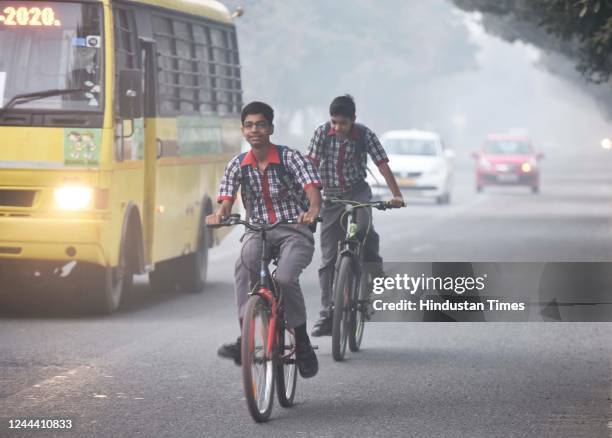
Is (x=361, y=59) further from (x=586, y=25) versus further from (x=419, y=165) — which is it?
(x=586, y=25)

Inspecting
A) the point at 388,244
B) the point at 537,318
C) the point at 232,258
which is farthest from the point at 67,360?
the point at 388,244

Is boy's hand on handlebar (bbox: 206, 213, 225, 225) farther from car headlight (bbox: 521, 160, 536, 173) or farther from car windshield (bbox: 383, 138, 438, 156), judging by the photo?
car headlight (bbox: 521, 160, 536, 173)

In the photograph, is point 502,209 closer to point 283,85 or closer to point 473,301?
point 473,301

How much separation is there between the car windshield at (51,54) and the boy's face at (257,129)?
4.90 metres

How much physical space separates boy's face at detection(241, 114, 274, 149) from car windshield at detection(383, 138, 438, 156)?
31195 mm

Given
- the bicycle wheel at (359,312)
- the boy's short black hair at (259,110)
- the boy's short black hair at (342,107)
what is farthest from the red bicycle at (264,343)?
the boy's short black hair at (342,107)

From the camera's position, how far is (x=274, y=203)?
29.8 ft

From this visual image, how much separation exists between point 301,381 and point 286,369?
Result: 104 cm

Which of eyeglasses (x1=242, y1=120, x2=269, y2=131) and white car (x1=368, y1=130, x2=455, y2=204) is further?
white car (x1=368, y1=130, x2=455, y2=204)

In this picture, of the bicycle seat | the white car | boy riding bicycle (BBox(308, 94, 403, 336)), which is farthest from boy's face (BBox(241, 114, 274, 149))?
the white car

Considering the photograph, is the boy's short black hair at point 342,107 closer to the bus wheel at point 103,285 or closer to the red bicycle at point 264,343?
the red bicycle at point 264,343

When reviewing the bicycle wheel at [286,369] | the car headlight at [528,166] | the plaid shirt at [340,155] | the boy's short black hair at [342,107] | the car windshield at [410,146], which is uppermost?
the car windshield at [410,146]

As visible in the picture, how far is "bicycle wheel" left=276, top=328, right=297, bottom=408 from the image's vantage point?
887 cm

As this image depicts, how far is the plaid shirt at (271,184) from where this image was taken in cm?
898
